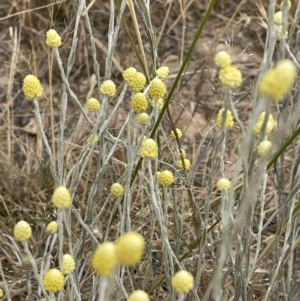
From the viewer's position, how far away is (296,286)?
81cm

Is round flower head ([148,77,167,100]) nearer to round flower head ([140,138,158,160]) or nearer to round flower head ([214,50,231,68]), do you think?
round flower head ([140,138,158,160])

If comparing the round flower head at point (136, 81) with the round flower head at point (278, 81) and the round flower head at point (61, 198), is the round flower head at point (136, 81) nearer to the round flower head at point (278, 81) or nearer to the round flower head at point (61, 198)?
the round flower head at point (61, 198)

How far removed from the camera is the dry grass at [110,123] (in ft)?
3.43

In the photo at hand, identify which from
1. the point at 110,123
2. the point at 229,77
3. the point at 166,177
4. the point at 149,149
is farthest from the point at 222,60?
the point at 110,123

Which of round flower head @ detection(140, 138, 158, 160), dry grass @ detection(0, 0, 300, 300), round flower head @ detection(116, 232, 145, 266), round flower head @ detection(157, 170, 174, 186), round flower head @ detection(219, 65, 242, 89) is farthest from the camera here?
dry grass @ detection(0, 0, 300, 300)

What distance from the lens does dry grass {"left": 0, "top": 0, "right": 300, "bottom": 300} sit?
3.43ft

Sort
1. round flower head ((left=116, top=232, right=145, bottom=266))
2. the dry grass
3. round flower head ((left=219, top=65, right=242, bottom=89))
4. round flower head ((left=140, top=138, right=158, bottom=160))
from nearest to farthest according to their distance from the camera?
round flower head ((left=116, top=232, right=145, bottom=266))
round flower head ((left=219, top=65, right=242, bottom=89))
round flower head ((left=140, top=138, right=158, bottom=160))
the dry grass

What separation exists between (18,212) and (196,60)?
0.76 metres

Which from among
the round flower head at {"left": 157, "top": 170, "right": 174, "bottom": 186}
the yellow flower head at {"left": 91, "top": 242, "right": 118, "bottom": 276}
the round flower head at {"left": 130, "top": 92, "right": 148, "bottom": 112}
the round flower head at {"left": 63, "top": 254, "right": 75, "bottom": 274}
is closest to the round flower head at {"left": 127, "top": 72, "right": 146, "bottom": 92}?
the round flower head at {"left": 130, "top": 92, "right": 148, "bottom": 112}

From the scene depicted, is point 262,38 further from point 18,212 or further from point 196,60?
point 18,212

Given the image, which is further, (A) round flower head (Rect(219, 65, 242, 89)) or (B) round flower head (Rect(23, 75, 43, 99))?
(B) round flower head (Rect(23, 75, 43, 99))

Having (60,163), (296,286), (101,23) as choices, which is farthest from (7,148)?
(296,286)

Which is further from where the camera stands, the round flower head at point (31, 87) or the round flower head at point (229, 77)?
the round flower head at point (31, 87)

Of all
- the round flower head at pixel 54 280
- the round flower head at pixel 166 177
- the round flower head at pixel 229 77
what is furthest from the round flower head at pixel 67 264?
the round flower head at pixel 229 77
